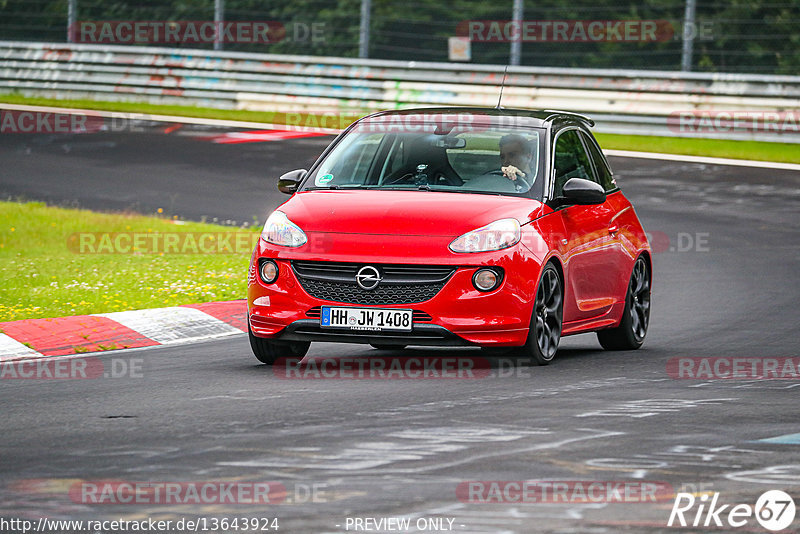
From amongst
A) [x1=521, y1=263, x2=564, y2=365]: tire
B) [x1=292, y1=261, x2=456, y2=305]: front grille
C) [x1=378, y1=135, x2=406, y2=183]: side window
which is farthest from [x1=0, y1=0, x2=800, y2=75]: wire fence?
[x1=292, y1=261, x2=456, y2=305]: front grille

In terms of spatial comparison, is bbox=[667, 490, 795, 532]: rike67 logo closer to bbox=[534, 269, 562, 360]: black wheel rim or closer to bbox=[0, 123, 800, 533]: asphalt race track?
bbox=[0, 123, 800, 533]: asphalt race track

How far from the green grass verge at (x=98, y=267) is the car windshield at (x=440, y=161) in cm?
258

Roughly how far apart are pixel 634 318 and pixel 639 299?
234 mm

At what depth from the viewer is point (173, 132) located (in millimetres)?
26891

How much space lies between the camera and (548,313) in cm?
968

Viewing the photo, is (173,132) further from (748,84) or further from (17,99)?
(748,84)

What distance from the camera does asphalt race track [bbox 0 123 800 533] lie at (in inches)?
227

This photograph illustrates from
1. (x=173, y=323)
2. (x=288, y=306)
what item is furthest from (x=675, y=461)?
(x=173, y=323)

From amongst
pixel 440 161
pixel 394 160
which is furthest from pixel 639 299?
pixel 394 160

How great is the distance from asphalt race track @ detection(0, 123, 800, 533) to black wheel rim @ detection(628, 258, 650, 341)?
0.18 meters

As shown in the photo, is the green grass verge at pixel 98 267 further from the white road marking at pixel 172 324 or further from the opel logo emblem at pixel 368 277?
the opel logo emblem at pixel 368 277

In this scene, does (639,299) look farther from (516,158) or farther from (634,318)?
(516,158)

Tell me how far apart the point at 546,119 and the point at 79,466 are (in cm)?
524

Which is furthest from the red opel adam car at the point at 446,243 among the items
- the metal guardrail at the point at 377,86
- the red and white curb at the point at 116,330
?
the metal guardrail at the point at 377,86
